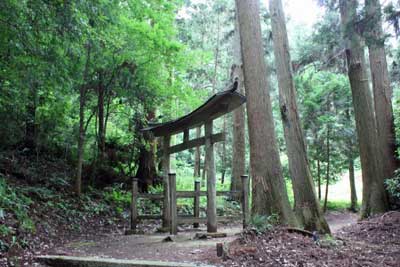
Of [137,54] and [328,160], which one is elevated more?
[137,54]

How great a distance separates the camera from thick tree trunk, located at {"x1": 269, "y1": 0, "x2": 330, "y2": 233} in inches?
299

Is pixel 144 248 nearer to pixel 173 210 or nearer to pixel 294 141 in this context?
pixel 173 210

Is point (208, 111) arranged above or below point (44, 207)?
above

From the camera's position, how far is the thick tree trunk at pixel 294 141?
758 cm

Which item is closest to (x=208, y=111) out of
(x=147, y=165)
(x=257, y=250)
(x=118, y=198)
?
(x=257, y=250)

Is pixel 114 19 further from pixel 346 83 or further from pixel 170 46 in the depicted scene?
pixel 346 83

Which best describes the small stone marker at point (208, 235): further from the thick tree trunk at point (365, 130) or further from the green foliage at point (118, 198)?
the thick tree trunk at point (365, 130)

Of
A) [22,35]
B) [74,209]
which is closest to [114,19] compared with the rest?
[22,35]

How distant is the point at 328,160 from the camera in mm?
16547

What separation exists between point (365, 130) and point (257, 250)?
287 inches

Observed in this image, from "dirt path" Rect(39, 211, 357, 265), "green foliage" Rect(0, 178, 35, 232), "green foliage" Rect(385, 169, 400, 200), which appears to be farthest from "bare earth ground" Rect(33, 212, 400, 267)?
"green foliage" Rect(385, 169, 400, 200)

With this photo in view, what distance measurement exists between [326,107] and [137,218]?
10.7 m

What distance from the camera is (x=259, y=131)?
7.19m

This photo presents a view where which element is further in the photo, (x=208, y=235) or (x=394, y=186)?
(x=394, y=186)
